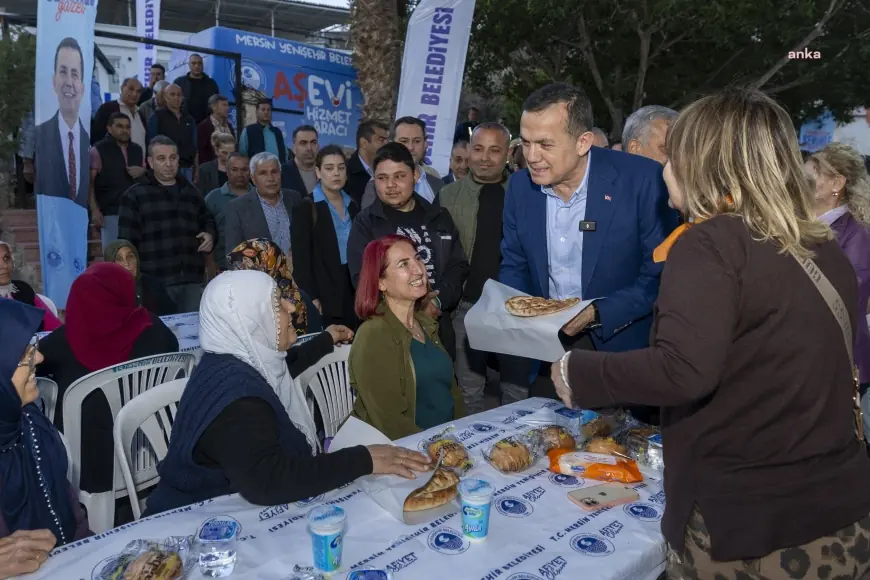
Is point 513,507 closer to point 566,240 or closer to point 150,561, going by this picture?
point 150,561

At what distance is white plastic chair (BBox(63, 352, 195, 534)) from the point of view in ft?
8.93

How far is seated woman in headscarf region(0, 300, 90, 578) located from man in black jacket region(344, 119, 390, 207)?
3987 mm

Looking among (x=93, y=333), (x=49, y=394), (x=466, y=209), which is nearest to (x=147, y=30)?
(x=466, y=209)

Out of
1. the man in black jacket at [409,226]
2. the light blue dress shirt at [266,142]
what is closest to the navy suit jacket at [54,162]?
the light blue dress shirt at [266,142]

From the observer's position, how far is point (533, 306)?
2686 mm

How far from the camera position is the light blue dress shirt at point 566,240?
3.04 m

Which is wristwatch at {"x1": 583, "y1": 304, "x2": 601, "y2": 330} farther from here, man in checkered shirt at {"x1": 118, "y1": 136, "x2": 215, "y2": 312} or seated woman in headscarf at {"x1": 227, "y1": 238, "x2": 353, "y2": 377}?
man in checkered shirt at {"x1": 118, "y1": 136, "x2": 215, "y2": 312}

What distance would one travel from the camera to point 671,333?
4.57 ft

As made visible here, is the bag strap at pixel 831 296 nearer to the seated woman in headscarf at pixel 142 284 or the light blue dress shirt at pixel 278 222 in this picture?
the seated woman in headscarf at pixel 142 284

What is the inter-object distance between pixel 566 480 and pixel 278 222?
433 centimetres

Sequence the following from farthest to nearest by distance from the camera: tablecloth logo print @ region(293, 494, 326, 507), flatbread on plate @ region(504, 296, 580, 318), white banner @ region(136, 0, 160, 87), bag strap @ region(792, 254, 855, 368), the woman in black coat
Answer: white banner @ region(136, 0, 160, 87), the woman in black coat, flatbread on plate @ region(504, 296, 580, 318), tablecloth logo print @ region(293, 494, 326, 507), bag strap @ region(792, 254, 855, 368)

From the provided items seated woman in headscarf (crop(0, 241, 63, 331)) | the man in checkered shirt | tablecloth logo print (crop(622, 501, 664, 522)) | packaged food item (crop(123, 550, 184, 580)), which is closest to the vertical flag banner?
the man in checkered shirt

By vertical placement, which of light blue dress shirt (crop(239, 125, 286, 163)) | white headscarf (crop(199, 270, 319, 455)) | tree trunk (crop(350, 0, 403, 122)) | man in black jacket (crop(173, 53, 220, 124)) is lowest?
white headscarf (crop(199, 270, 319, 455))

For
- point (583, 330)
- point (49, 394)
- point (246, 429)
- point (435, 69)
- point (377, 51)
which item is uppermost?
point (377, 51)
